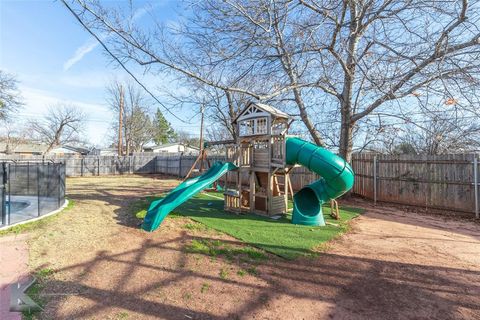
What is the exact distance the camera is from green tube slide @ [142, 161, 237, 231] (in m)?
5.78

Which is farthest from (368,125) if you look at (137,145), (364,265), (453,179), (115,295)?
(137,145)

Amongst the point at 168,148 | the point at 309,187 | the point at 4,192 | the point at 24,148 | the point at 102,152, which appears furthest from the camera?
the point at 168,148

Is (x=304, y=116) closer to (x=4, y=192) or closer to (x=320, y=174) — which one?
(x=320, y=174)

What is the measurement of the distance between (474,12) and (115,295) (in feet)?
27.8

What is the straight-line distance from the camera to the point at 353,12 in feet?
23.8

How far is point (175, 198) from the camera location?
6438mm

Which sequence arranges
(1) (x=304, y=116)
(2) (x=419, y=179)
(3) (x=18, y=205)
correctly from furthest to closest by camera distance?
1. (1) (x=304, y=116)
2. (2) (x=419, y=179)
3. (3) (x=18, y=205)

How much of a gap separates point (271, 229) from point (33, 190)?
26.0 ft

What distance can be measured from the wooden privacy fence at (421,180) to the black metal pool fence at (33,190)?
1053 centimetres

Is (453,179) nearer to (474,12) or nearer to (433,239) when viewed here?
(433,239)

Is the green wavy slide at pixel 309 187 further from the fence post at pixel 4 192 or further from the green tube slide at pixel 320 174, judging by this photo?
the fence post at pixel 4 192

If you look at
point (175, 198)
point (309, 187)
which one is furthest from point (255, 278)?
point (309, 187)

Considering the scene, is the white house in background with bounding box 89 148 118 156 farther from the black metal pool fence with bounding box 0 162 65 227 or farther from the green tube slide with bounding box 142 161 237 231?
the green tube slide with bounding box 142 161 237 231

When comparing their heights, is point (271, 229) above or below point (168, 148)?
below
